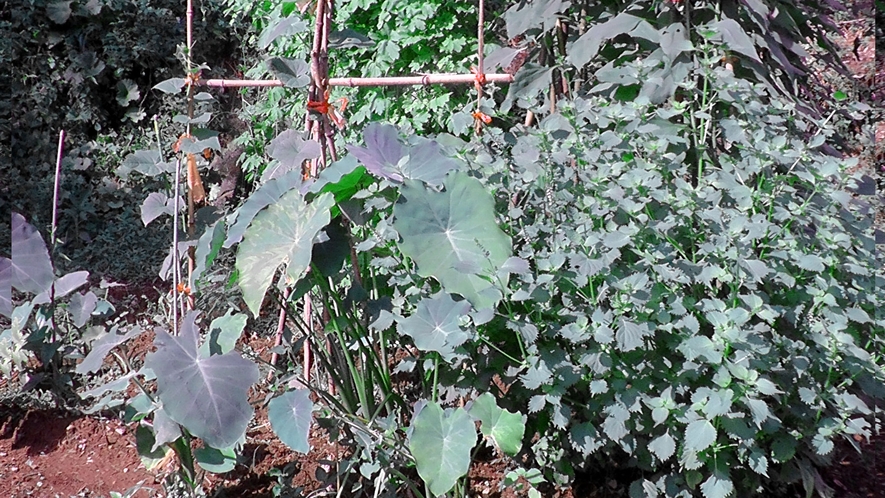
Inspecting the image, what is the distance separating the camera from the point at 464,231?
185 centimetres

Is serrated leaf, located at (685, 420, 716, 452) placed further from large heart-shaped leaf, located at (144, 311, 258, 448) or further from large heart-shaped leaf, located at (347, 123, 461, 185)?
large heart-shaped leaf, located at (144, 311, 258, 448)

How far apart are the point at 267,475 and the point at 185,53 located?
128 centimetres

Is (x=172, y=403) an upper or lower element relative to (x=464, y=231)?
lower

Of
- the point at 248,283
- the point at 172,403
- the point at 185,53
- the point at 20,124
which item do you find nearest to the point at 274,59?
the point at 185,53

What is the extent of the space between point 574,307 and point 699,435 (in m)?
0.39

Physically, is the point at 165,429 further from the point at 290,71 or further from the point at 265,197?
the point at 290,71

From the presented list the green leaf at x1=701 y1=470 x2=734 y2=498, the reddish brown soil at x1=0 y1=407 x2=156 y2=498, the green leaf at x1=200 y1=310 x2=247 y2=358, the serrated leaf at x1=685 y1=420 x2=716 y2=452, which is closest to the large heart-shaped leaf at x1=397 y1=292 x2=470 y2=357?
the green leaf at x1=200 y1=310 x2=247 y2=358

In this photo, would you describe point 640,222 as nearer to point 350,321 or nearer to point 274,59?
point 350,321

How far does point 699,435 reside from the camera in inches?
66.2

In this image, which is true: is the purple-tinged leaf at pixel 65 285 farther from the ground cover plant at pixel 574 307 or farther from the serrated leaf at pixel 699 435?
the serrated leaf at pixel 699 435

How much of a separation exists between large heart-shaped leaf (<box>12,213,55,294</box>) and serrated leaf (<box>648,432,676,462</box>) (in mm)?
1787

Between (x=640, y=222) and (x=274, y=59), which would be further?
(x=274, y=59)

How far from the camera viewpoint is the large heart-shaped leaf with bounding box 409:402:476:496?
166 cm

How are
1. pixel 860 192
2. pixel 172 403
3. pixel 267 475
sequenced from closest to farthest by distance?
1. pixel 172 403
2. pixel 860 192
3. pixel 267 475
